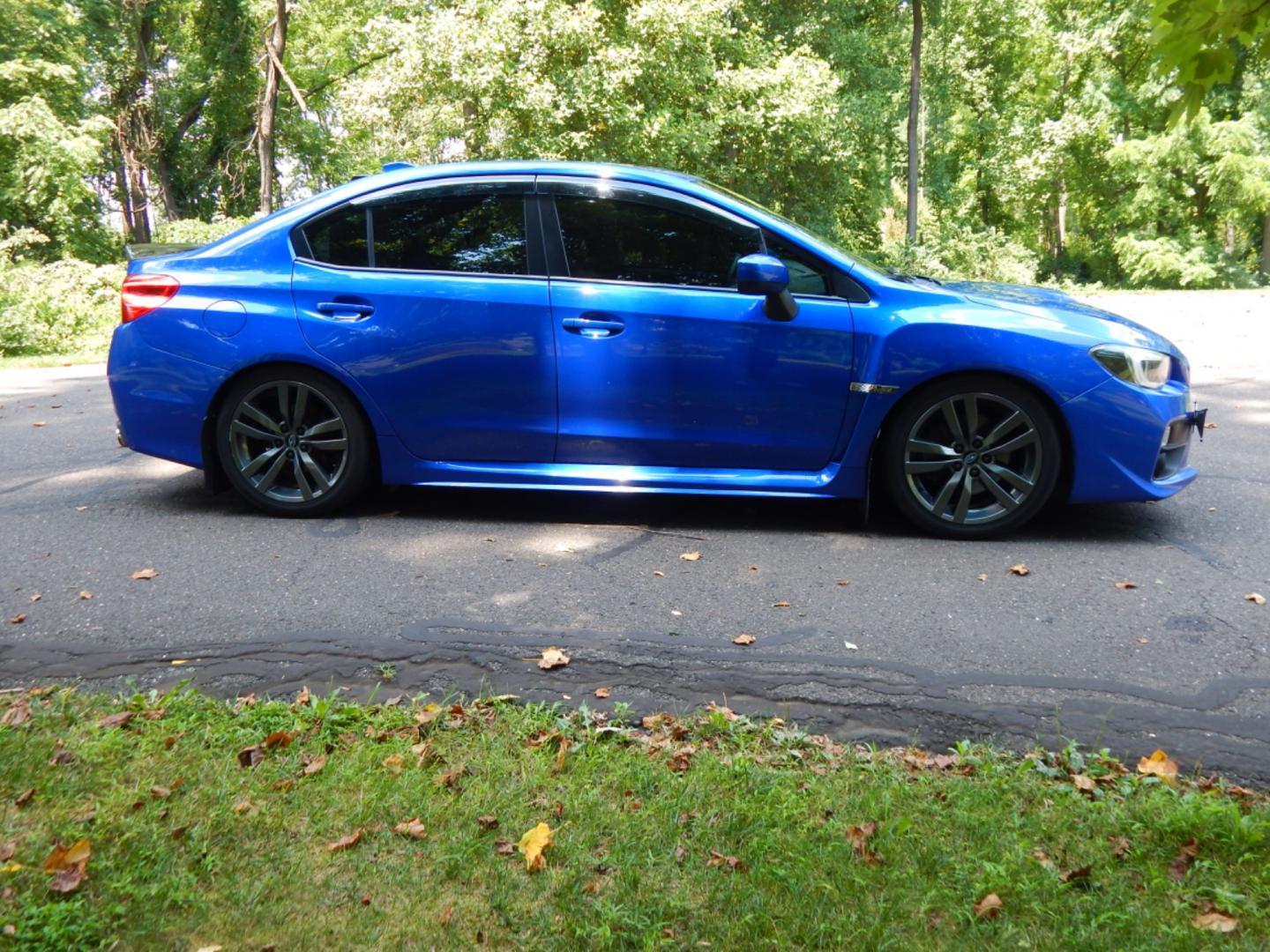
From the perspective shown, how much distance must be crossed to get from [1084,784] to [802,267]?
305cm

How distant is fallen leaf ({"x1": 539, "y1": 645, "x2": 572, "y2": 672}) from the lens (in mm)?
3787

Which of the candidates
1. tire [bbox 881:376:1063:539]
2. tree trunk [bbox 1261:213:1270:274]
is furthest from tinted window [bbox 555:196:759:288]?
tree trunk [bbox 1261:213:1270:274]

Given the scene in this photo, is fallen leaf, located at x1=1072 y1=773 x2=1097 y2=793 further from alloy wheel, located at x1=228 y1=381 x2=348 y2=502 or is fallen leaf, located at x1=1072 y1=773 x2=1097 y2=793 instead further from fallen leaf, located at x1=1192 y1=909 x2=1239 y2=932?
alloy wheel, located at x1=228 y1=381 x2=348 y2=502

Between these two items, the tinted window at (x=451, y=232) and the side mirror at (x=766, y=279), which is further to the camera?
the tinted window at (x=451, y=232)

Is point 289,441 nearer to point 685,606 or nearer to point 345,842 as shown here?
point 685,606

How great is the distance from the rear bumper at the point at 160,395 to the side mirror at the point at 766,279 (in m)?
2.60

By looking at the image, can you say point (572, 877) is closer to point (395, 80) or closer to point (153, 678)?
point (153, 678)

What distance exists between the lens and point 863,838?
2.68 metres

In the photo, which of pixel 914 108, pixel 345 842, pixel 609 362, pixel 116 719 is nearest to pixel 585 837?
pixel 345 842

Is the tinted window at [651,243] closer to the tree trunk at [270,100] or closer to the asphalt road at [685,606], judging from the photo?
the asphalt road at [685,606]

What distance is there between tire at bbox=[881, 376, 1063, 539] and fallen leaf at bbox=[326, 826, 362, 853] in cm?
339

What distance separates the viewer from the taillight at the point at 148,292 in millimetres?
5586

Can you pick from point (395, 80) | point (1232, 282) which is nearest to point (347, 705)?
point (395, 80)

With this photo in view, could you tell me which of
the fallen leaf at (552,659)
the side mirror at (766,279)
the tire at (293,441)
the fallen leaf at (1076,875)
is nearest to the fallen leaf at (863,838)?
the fallen leaf at (1076,875)
